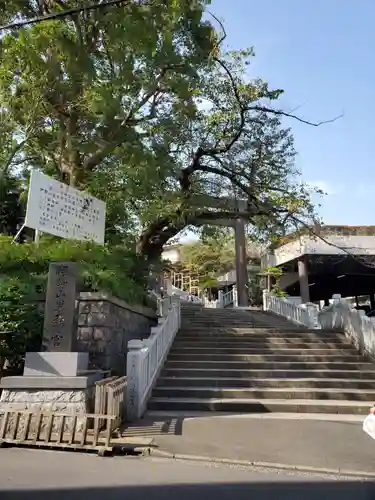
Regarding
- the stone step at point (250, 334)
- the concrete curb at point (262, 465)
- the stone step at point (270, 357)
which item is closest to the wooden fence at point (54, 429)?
the concrete curb at point (262, 465)

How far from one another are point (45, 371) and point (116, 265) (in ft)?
11.7

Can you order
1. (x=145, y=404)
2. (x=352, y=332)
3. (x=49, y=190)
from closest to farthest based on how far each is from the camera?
(x=145, y=404) < (x=49, y=190) < (x=352, y=332)

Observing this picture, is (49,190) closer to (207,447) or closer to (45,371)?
(45,371)

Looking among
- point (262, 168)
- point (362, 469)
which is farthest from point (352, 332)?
point (362, 469)

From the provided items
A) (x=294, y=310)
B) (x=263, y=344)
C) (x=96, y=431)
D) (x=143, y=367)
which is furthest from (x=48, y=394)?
(x=294, y=310)

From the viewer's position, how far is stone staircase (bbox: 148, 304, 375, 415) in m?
8.34

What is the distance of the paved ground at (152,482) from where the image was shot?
4.13m

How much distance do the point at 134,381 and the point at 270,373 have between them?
12.4 ft

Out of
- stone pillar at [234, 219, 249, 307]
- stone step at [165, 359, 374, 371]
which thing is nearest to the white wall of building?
stone pillar at [234, 219, 249, 307]

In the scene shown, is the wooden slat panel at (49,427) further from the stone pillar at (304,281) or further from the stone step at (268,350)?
the stone pillar at (304,281)

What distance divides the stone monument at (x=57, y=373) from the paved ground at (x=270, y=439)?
1031 mm

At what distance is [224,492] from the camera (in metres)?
4.28

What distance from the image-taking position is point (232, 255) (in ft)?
127

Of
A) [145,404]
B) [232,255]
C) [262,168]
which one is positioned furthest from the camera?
[232,255]
